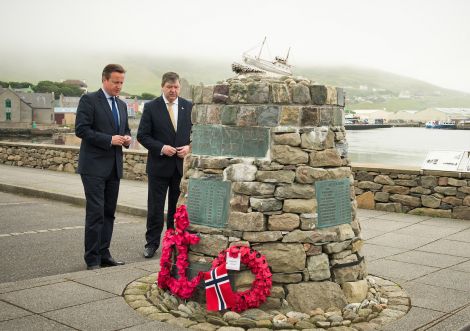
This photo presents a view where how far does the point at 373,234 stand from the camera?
8531 millimetres

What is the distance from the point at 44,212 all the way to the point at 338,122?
23.0ft

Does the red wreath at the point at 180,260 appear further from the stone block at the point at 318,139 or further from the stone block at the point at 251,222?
the stone block at the point at 318,139

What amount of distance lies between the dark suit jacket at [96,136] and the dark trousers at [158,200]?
21.5 inches

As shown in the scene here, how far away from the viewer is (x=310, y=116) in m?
4.93

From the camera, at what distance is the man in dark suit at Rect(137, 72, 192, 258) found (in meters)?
6.82

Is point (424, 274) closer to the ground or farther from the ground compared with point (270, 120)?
closer to the ground

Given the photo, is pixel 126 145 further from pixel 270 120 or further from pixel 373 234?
pixel 373 234

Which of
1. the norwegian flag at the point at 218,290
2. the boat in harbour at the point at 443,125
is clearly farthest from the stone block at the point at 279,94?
the boat in harbour at the point at 443,125

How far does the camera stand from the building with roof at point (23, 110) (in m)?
Answer: 98.5

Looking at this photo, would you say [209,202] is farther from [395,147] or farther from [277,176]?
[395,147]

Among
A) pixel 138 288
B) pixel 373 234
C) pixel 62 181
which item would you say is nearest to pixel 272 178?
pixel 138 288

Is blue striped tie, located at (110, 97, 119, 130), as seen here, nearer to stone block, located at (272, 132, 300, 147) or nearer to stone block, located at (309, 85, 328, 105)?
stone block, located at (272, 132, 300, 147)

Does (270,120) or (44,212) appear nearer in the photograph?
(270,120)

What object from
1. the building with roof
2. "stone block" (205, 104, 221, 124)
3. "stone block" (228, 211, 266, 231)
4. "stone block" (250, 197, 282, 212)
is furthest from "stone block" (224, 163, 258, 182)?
the building with roof
